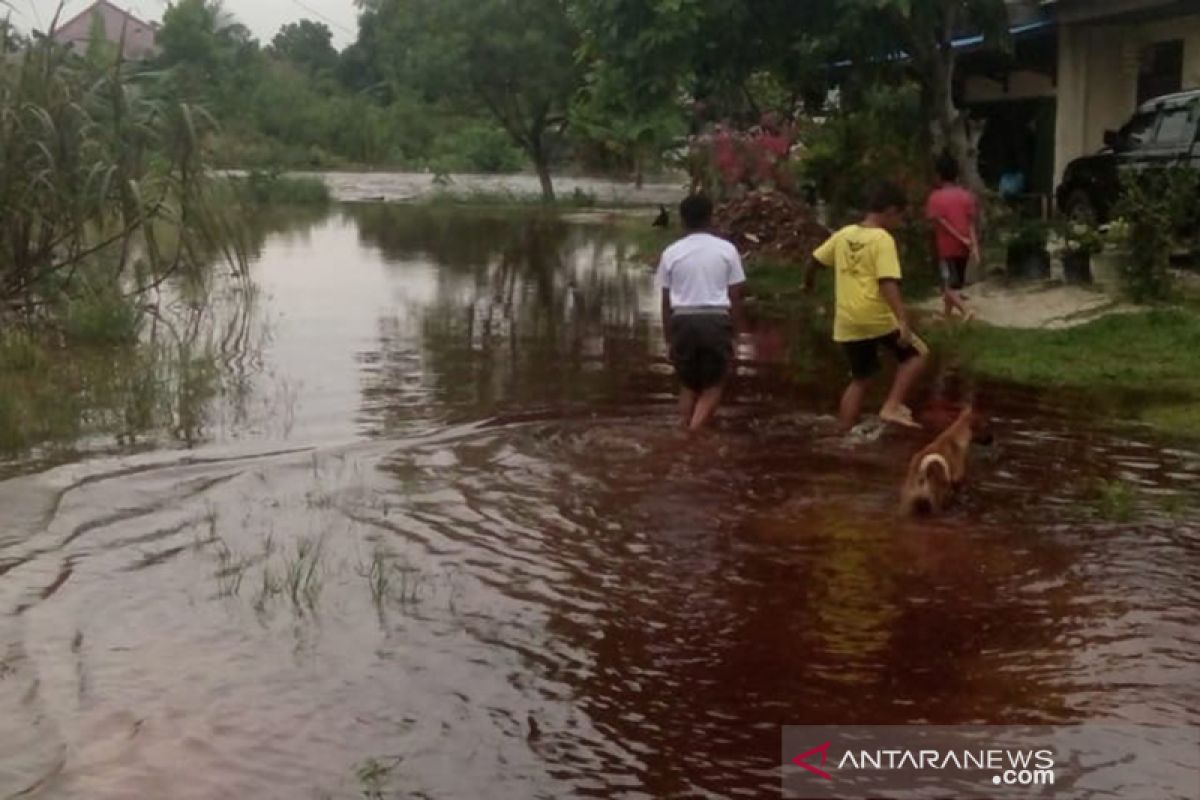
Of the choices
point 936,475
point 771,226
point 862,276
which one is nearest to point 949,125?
point 771,226

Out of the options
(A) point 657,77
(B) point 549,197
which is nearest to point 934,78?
(A) point 657,77

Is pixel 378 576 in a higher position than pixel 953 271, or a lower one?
lower

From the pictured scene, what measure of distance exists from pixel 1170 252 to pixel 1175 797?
10854 millimetres

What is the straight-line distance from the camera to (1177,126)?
57.1 ft

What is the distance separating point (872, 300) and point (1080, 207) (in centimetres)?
1116

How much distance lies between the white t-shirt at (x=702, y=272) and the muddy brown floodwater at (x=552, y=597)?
88cm

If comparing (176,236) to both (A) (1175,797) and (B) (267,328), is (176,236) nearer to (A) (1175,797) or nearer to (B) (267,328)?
(B) (267,328)

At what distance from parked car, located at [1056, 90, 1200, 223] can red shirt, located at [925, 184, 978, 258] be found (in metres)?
2.66

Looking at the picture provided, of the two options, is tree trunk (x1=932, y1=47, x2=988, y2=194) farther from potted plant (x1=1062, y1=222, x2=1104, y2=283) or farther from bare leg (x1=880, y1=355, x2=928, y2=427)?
bare leg (x1=880, y1=355, x2=928, y2=427)

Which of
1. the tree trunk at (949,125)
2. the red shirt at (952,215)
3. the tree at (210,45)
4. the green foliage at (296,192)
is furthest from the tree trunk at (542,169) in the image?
the red shirt at (952,215)

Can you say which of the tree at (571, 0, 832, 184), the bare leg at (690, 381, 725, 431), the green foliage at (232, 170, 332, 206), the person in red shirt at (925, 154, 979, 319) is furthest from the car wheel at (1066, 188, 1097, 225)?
the green foliage at (232, 170, 332, 206)

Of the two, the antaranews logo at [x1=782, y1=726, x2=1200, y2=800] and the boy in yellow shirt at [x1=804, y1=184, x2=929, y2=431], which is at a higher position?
the boy in yellow shirt at [x1=804, y1=184, x2=929, y2=431]

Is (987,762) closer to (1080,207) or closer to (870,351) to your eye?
(870,351)

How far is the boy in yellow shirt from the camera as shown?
9.46m
